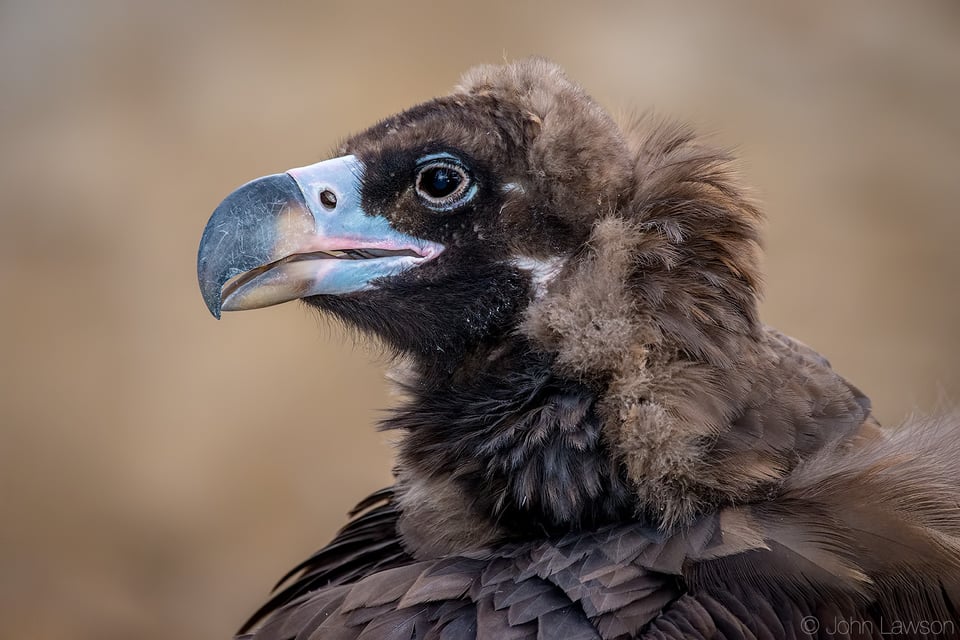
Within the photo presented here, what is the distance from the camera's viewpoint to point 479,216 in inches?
78.9

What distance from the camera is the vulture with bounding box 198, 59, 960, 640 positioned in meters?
1.67

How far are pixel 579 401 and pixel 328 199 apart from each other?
71cm

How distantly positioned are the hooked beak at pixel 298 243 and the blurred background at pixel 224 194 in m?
3.80

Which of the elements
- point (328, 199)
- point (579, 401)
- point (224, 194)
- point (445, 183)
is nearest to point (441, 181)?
point (445, 183)

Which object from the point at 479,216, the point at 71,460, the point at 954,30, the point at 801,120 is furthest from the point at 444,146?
the point at 954,30

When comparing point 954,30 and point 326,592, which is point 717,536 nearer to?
point 326,592

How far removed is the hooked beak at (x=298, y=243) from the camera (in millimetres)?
1956

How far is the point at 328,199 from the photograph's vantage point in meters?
2.04
